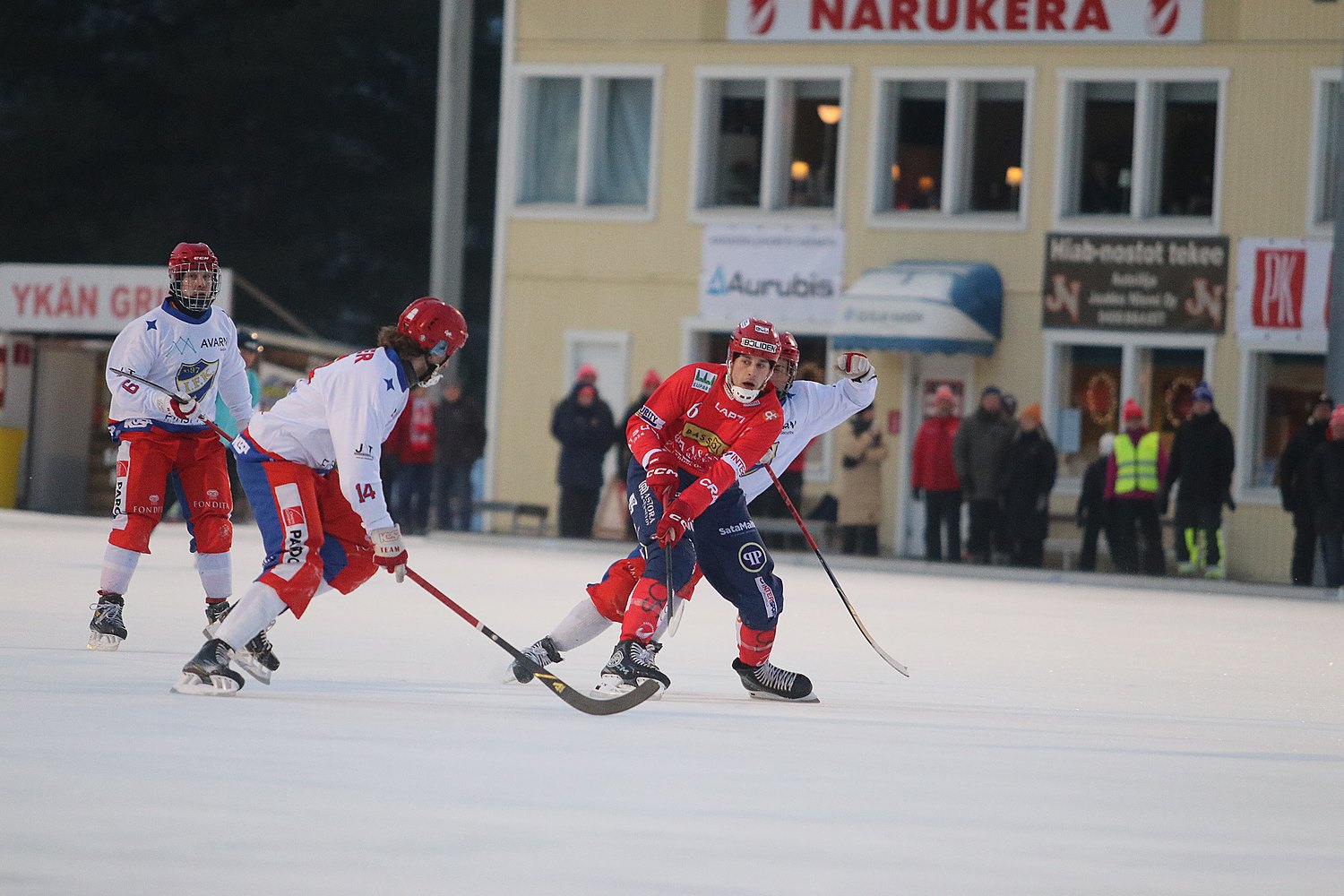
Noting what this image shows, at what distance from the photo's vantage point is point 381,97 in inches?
1817

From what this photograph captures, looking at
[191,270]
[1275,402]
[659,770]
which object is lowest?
[659,770]

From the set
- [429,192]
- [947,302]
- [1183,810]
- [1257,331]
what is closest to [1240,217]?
[1257,331]

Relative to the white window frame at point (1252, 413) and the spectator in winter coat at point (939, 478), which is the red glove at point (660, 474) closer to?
the spectator in winter coat at point (939, 478)

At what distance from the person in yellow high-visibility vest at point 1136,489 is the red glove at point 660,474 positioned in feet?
36.9

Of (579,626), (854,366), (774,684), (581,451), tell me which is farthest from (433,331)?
(581,451)

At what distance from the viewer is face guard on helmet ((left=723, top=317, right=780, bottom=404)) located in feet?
27.3

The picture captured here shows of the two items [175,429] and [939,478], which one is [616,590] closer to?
[175,429]

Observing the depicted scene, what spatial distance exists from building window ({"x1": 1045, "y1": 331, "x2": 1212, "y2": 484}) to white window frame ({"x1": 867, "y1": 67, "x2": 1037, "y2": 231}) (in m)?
1.59

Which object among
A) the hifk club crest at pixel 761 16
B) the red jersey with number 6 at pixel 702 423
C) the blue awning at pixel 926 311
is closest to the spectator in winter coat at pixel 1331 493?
the blue awning at pixel 926 311

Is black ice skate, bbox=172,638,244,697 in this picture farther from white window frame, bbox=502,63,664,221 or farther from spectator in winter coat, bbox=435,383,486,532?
white window frame, bbox=502,63,664,221

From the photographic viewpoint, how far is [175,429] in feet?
30.9

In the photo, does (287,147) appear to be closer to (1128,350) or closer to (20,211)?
(20,211)

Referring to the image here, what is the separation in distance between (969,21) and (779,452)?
Result: 16.0m

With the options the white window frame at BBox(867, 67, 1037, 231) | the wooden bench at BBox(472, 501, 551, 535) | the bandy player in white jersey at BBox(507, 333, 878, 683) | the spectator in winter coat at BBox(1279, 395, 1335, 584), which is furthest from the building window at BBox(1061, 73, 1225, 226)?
the bandy player in white jersey at BBox(507, 333, 878, 683)
